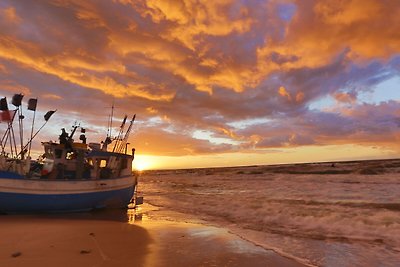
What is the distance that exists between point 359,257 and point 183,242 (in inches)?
211

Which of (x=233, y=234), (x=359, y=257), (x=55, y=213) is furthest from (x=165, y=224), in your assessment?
(x=359, y=257)

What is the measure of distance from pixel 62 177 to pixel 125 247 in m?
12.3

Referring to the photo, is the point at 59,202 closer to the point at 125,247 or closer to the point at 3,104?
the point at 3,104

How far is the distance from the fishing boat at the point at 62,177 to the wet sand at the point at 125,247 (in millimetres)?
3504

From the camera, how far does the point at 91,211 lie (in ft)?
72.2

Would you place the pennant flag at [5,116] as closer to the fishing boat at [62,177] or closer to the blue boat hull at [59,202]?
the fishing boat at [62,177]

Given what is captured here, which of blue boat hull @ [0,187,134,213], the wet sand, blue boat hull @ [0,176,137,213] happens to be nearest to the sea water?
the wet sand

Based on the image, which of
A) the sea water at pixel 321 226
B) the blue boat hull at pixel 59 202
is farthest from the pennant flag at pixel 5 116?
the sea water at pixel 321 226

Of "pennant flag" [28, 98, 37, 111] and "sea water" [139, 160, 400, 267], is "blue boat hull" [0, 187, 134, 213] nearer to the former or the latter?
"sea water" [139, 160, 400, 267]

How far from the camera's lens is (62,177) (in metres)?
21.6

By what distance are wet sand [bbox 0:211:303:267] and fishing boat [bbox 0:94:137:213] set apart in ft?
11.5

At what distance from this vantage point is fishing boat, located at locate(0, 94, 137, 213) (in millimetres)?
18516

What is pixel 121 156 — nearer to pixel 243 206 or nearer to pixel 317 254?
pixel 243 206

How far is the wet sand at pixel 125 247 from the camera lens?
29.7 ft
